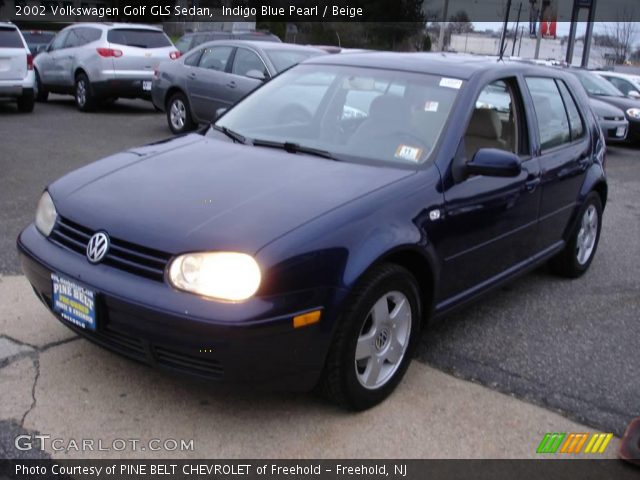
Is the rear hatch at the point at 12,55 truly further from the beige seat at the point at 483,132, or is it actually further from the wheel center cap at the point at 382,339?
the wheel center cap at the point at 382,339

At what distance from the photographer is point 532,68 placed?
4.70 meters

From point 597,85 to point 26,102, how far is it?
36.6 feet

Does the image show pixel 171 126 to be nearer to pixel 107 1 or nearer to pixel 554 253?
pixel 554 253

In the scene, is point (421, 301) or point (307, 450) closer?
point (307, 450)

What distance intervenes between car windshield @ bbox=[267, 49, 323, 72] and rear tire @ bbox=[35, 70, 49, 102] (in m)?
7.32

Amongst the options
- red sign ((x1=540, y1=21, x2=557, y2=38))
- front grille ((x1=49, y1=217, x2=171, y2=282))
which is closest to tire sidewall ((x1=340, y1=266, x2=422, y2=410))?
front grille ((x1=49, y1=217, x2=171, y2=282))

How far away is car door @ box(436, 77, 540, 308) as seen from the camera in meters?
3.65

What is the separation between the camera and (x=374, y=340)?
3207 mm

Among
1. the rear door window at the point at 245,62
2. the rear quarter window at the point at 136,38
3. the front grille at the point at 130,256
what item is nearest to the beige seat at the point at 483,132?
the front grille at the point at 130,256

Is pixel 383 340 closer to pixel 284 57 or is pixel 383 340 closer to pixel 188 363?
pixel 188 363

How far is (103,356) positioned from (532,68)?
323cm

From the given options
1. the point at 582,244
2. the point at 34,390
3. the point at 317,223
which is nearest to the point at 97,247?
the point at 34,390

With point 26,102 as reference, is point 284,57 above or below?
above

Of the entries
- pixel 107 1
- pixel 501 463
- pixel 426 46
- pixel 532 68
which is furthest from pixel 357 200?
pixel 107 1
